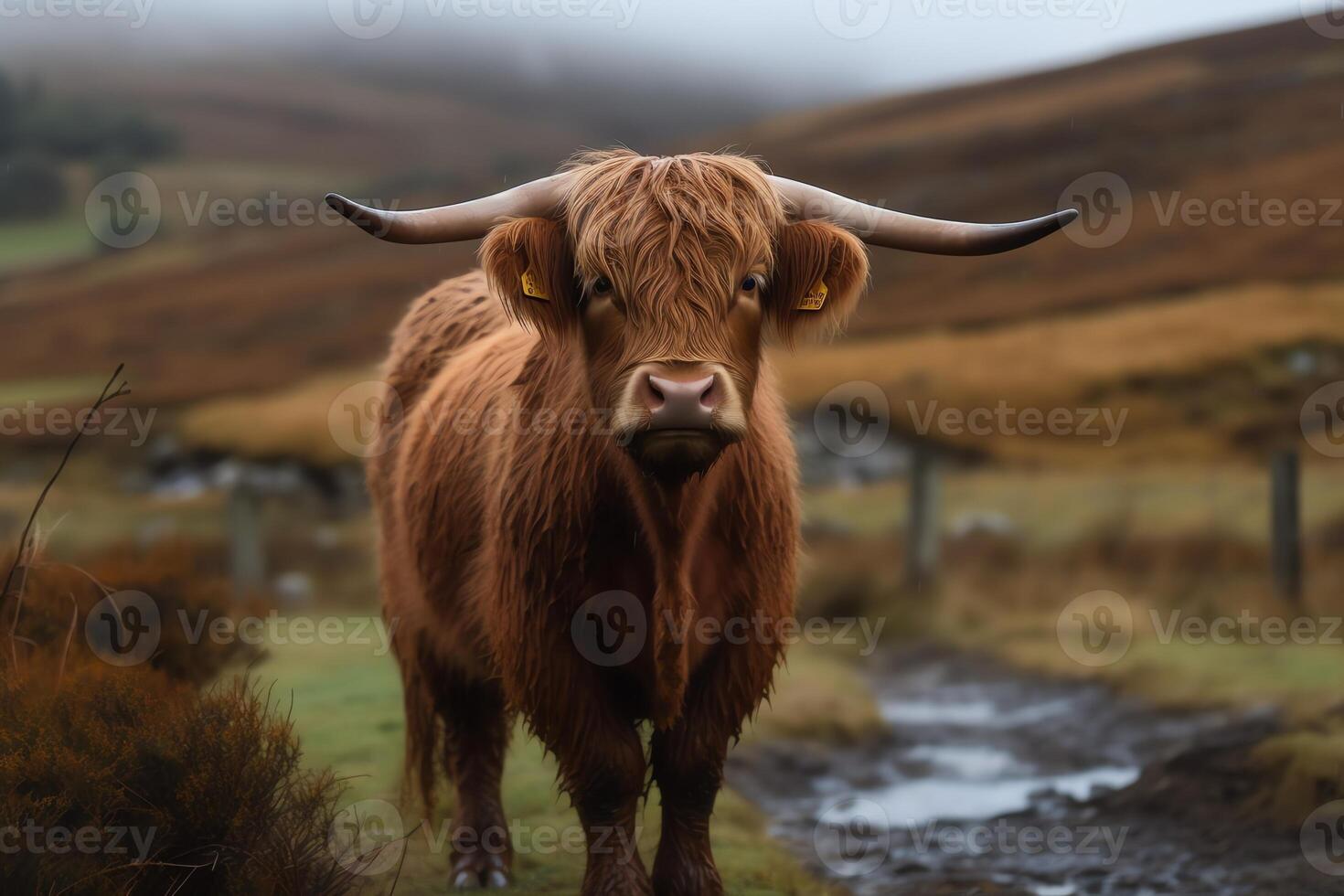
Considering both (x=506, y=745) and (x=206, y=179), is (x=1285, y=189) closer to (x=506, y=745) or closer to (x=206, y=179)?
(x=506, y=745)

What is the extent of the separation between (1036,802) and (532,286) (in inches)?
158

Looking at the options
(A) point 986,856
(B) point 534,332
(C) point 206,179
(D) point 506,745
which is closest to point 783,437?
(B) point 534,332

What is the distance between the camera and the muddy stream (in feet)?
16.5

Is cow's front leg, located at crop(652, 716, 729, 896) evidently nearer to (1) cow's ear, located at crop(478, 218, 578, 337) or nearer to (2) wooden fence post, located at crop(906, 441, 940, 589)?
(1) cow's ear, located at crop(478, 218, 578, 337)

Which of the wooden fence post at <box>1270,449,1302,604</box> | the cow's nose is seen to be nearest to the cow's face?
the cow's nose

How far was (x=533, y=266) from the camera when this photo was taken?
12.1 ft

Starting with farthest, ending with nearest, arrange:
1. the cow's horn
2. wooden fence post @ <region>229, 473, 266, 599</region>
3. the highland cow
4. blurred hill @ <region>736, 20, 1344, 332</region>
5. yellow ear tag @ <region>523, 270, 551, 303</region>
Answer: blurred hill @ <region>736, 20, 1344, 332</region> < wooden fence post @ <region>229, 473, 266, 599</region> < yellow ear tag @ <region>523, 270, 551, 303</region> < the cow's horn < the highland cow

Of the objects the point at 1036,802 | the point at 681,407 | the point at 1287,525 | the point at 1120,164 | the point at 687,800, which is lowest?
the point at 1036,802

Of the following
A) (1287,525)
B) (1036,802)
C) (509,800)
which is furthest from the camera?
(1287,525)

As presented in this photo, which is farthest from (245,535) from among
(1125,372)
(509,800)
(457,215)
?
(457,215)

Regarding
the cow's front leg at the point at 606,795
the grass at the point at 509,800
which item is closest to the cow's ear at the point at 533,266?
the cow's front leg at the point at 606,795

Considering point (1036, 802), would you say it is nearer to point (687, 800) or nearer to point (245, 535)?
point (687, 800)

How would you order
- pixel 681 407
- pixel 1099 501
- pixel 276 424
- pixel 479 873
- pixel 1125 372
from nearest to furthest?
1. pixel 681 407
2. pixel 479 873
3. pixel 1125 372
4. pixel 1099 501
5. pixel 276 424

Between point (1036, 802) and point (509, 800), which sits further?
point (1036, 802)
